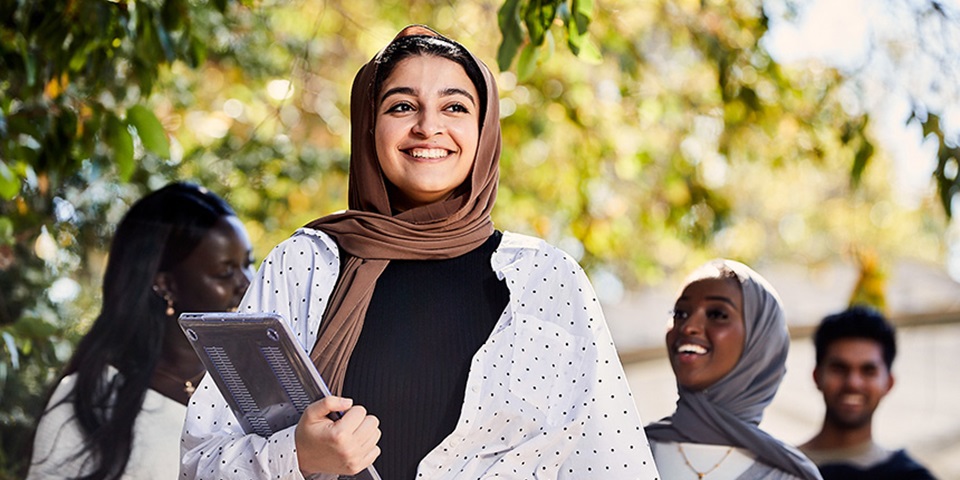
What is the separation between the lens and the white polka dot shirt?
90.0 inches

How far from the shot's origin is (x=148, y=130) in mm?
3531

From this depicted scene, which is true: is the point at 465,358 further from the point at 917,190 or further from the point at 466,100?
the point at 917,190

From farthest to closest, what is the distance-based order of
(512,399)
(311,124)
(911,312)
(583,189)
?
(911,312) → (311,124) → (583,189) → (512,399)

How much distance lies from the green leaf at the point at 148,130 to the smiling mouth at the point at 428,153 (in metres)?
1.22

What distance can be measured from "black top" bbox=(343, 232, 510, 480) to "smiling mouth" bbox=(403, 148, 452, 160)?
20 centimetres

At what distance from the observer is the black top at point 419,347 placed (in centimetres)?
233

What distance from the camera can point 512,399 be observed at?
2.31 metres

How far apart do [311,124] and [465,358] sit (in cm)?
649

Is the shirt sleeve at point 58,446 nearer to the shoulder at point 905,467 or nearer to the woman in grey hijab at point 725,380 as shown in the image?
the woman in grey hijab at point 725,380

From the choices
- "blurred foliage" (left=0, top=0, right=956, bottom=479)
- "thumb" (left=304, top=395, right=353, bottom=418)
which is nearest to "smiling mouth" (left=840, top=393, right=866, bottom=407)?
"blurred foliage" (left=0, top=0, right=956, bottom=479)

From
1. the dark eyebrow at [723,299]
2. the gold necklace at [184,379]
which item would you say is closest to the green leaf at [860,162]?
the dark eyebrow at [723,299]

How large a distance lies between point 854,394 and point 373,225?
226cm

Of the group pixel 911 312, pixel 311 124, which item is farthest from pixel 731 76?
pixel 911 312

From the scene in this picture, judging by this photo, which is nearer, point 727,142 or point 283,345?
point 283,345
